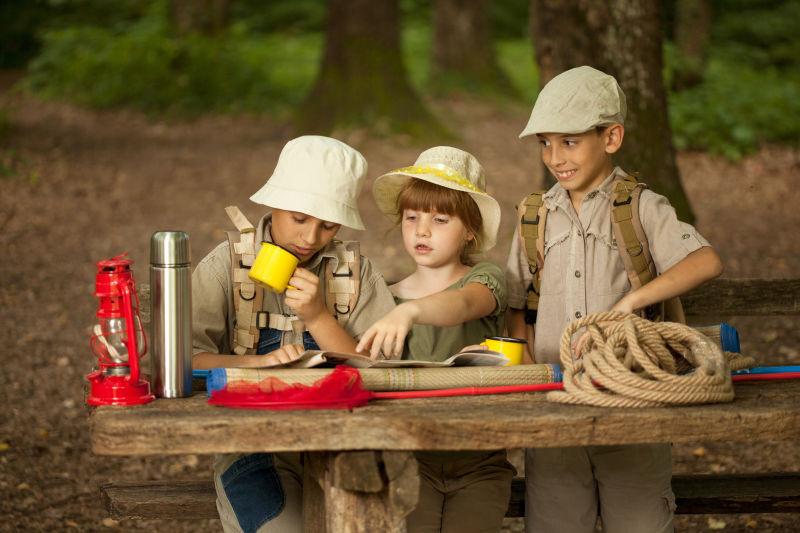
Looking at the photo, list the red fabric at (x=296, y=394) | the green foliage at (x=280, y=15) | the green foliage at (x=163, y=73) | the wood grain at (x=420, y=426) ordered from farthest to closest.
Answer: the green foliage at (x=280, y=15)
the green foliage at (x=163, y=73)
the red fabric at (x=296, y=394)
the wood grain at (x=420, y=426)

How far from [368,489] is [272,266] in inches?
32.0

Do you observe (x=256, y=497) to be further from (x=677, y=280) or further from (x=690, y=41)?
(x=690, y=41)

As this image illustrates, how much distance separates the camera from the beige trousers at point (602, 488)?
12.1ft

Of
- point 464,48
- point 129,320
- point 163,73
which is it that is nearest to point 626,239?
point 129,320

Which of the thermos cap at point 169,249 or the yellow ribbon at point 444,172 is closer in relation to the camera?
the thermos cap at point 169,249

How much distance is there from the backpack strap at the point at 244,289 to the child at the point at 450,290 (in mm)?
521

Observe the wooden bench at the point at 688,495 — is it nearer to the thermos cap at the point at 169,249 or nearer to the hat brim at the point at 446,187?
the hat brim at the point at 446,187

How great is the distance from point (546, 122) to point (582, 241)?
0.43 meters

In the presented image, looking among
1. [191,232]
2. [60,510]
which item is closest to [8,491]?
[60,510]

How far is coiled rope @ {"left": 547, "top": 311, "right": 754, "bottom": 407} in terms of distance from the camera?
284 centimetres

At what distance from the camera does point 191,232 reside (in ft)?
35.7

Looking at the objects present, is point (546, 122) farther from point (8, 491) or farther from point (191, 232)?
point (191, 232)

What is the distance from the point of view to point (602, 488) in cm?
376

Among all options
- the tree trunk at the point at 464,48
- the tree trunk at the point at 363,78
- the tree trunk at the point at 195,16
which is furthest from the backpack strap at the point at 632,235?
the tree trunk at the point at 195,16
